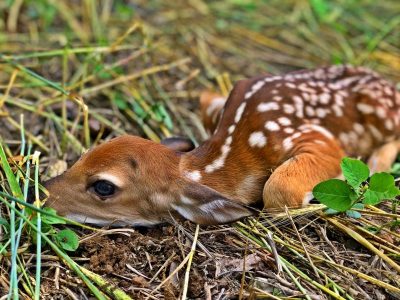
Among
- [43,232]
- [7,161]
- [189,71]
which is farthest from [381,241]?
[189,71]

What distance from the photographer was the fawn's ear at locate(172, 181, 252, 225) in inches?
133

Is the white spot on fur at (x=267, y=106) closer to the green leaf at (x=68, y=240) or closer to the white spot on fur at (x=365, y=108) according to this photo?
the white spot on fur at (x=365, y=108)

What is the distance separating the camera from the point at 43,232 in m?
3.30

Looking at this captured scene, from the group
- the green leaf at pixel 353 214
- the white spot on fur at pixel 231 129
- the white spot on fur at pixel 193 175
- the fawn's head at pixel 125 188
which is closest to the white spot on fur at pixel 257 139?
the white spot on fur at pixel 231 129

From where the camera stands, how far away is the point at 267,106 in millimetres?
4188

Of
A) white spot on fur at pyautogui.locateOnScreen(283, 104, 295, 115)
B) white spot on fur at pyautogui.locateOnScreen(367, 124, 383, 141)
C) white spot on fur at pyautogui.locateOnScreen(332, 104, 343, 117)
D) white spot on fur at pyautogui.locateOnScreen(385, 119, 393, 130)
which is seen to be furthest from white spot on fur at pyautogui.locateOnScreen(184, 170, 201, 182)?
white spot on fur at pyautogui.locateOnScreen(385, 119, 393, 130)

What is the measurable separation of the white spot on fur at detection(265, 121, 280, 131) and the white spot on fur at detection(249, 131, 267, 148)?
63 millimetres

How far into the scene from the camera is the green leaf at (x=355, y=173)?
345 cm

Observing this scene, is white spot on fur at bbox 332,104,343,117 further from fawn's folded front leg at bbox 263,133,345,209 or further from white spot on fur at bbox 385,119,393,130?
white spot on fur at bbox 385,119,393,130

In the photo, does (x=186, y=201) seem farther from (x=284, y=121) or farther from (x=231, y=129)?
(x=284, y=121)

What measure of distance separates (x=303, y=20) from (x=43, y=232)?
4031 millimetres

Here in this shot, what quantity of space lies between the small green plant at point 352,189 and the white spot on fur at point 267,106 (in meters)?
0.79

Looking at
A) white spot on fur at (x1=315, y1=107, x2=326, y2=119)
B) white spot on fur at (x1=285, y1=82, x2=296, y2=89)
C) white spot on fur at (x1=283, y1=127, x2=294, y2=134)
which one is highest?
white spot on fur at (x1=285, y1=82, x2=296, y2=89)

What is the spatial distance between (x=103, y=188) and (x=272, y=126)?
1079 millimetres
